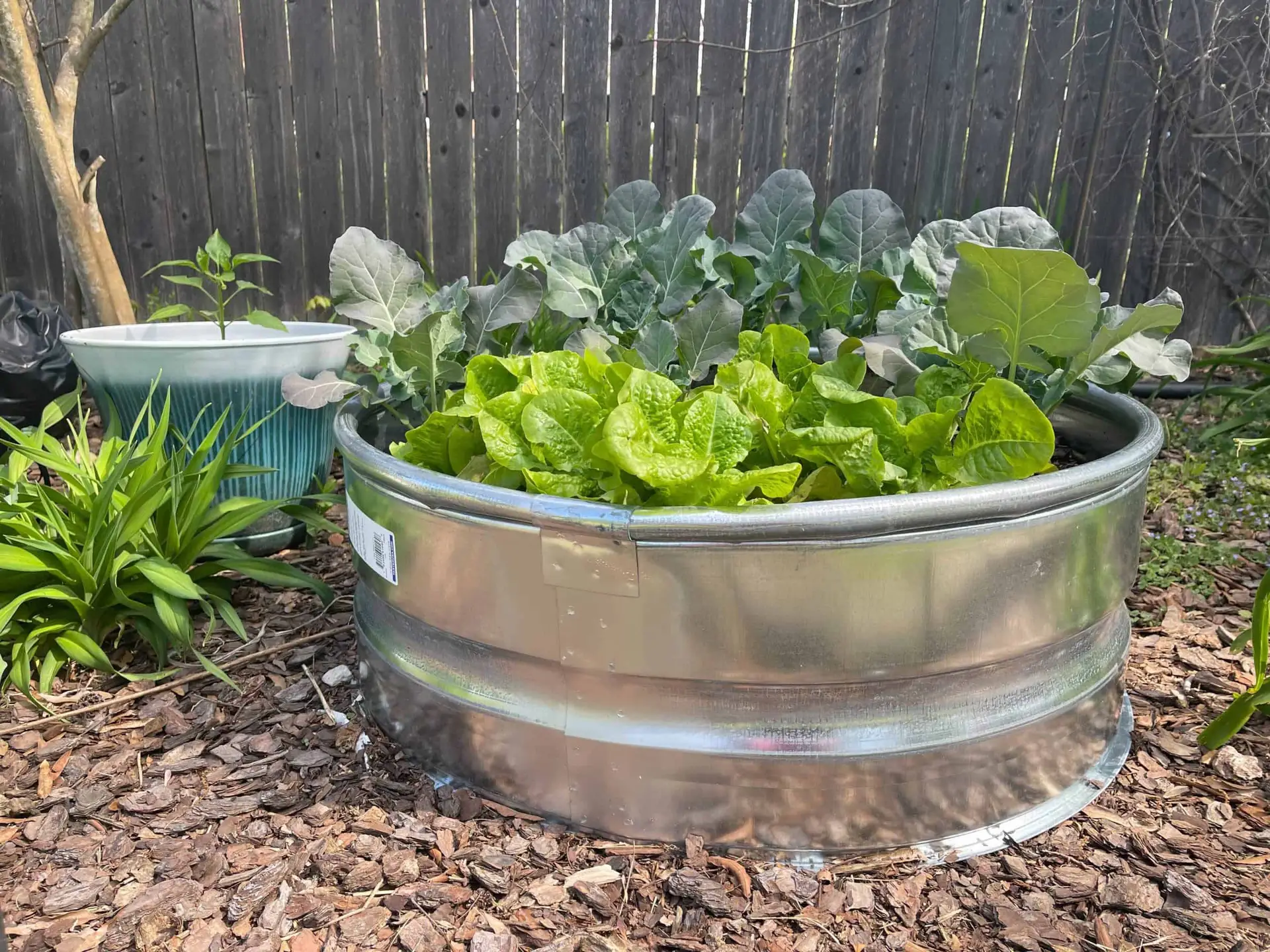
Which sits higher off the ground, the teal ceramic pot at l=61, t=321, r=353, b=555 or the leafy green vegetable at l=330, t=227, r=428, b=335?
the leafy green vegetable at l=330, t=227, r=428, b=335

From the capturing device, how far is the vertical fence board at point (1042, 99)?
351cm

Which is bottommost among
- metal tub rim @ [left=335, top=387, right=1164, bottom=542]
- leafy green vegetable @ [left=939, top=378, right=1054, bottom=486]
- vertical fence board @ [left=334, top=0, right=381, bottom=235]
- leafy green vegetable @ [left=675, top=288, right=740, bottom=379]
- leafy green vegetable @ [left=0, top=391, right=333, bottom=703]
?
leafy green vegetable @ [left=0, top=391, right=333, bottom=703]

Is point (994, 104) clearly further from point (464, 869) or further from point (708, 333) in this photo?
point (464, 869)

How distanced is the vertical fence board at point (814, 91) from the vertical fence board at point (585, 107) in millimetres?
815

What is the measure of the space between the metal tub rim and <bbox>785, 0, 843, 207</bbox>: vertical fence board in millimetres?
2936

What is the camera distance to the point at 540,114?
144 inches

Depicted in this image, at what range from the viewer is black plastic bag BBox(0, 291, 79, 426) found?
284cm

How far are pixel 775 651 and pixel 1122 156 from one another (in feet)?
12.1

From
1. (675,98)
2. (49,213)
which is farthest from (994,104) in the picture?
(49,213)

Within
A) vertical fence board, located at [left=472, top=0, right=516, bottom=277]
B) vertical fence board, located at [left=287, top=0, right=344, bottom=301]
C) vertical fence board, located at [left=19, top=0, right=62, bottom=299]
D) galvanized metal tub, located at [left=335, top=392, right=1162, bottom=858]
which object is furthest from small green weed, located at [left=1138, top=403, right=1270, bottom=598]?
vertical fence board, located at [left=19, top=0, right=62, bottom=299]

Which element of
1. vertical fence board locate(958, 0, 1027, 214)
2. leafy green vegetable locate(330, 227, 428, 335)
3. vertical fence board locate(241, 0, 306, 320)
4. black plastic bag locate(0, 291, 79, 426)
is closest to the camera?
leafy green vegetable locate(330, 227, 428, 335)

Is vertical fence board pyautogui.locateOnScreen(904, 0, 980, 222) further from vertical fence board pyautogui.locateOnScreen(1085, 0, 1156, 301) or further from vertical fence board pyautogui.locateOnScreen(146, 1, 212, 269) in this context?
vertical fence board pyautogui.locateOnScreen(146, 1, 212, 269)

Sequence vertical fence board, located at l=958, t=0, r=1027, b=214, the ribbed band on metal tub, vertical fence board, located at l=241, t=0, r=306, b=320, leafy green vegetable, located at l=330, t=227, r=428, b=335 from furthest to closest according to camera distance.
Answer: vertical fence board, located at l=241, t=0, r=306, b=320 < vertical fence board, located at l=958, t=0, r=1027, b=214 < leafy green vegetable, located at l=330, t=227, r=428, b=335 < the ribbed band on metal tub

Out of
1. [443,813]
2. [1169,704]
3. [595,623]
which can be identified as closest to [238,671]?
[443,813]
